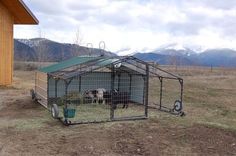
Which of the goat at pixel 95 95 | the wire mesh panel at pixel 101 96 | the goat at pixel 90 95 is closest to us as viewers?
the wire mesh panel at pixel 101 96

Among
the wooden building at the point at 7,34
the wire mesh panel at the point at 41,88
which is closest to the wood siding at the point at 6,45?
the wooden building at the point at 7,34

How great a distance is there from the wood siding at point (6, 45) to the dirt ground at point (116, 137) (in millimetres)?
8201

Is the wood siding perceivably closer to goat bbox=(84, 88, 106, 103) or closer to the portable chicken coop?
the portable chicken coop

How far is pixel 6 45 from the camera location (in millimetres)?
19125

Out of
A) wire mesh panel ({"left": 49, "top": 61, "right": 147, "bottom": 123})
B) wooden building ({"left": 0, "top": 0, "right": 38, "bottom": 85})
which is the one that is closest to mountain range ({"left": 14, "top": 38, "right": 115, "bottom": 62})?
wooden building ({"left": 0, "top": 0, "right": 38, "bottom": 85})

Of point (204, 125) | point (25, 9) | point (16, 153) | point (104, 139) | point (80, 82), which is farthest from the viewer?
point (25, 9)

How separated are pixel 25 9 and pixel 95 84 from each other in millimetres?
6302

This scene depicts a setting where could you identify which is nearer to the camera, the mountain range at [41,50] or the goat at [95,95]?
the goat at [95,95]

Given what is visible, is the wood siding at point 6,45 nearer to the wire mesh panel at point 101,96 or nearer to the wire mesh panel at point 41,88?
the wire mesh panel at point 101,96

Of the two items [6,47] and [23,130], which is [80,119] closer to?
[23,130]

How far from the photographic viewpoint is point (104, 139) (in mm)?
8492

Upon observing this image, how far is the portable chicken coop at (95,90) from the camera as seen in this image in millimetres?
10766

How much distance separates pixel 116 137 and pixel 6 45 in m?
12.1

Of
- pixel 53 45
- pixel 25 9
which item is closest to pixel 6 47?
pixel 25 9
